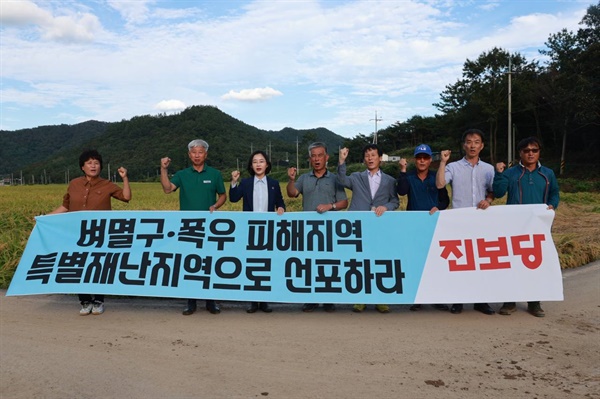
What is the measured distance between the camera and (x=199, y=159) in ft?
17.8

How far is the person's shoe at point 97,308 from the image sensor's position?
5215mm

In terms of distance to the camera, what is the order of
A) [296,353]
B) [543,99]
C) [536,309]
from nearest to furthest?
[296,353], [536,309], [543,99]

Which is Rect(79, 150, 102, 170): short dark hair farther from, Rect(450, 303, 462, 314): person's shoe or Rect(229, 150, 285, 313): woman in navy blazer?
Rect(450, 303, 462, 314): person's shoe

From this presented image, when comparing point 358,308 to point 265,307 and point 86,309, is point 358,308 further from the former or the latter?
point 86,309

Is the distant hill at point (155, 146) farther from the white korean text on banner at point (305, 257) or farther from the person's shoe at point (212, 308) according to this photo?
the person's shoe at point (212, 308)

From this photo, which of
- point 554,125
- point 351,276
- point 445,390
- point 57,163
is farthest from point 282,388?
point 57,163

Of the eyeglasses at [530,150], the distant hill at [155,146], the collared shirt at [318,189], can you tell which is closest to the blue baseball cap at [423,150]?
the collared shirt at [318,189]

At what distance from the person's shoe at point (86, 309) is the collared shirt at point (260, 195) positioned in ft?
7.32

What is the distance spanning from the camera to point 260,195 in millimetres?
5566

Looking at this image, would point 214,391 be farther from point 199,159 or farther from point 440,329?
point 199,159

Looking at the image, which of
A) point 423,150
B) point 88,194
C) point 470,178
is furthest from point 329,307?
point 88,194

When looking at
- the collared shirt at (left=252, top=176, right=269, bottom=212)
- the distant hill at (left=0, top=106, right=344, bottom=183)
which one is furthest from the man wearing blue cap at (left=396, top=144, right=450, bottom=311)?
the distant hill at (left=0, top=106, right=344, bottom=183)

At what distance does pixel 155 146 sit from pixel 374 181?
335 feet

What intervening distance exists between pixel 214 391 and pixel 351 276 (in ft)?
7.26
